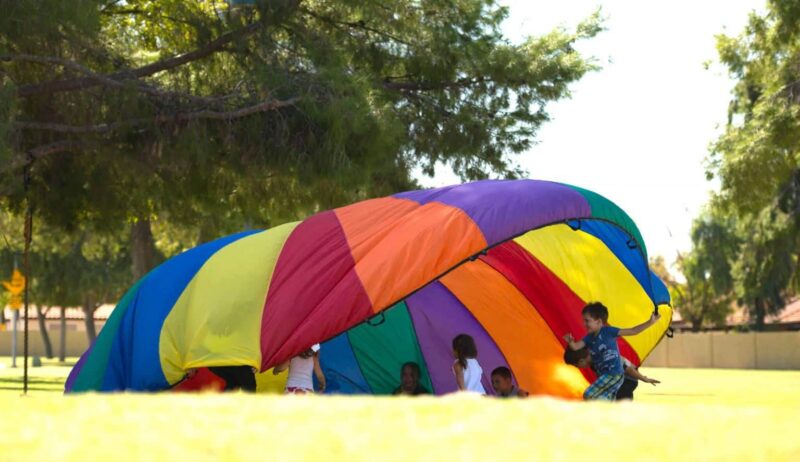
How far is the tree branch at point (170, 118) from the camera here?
45.4 feet

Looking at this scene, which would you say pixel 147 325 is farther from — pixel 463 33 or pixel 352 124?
pixel 463 33

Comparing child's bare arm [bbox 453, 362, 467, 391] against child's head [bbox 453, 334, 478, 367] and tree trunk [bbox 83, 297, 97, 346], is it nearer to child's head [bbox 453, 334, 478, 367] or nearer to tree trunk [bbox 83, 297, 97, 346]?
child's head [bbox 453, 334, 478, 367]

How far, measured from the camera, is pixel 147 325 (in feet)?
33.2

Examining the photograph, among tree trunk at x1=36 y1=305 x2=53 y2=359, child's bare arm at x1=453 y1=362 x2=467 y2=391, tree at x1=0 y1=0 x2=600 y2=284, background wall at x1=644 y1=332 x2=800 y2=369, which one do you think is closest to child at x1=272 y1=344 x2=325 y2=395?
child's bare arm at x1=453 y1=362 x2=467 y2=391

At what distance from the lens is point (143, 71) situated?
49.3ft

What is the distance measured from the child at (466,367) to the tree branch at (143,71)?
595cm

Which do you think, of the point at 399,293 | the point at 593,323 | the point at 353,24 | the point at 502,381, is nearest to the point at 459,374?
the point at 502,381

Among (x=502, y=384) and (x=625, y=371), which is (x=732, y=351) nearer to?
(x=625, y=371)

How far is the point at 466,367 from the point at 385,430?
27.3ft

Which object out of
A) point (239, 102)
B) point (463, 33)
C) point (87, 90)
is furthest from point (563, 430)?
point (463, 33)

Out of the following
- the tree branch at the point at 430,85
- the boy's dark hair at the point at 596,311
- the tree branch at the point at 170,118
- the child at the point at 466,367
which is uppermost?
the tree branch at the point at 430,85

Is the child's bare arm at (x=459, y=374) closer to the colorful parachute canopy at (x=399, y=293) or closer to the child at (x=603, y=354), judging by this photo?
the colorful parachute canopy at (x=399, y=293)

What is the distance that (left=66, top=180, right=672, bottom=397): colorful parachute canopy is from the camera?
875 centimetres

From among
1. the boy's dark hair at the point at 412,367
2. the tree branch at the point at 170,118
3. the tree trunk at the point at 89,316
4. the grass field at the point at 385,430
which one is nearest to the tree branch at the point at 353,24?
the tree branch at the point at 170,118
